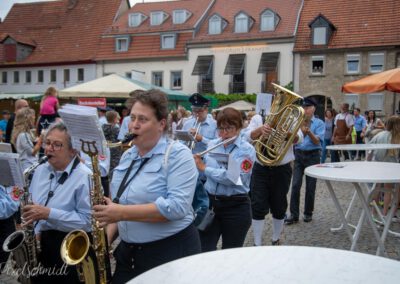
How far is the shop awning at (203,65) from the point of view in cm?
3142

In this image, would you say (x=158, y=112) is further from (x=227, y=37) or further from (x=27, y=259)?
→ (x=227, y=37)

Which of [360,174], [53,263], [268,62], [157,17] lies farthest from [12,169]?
[157,17]

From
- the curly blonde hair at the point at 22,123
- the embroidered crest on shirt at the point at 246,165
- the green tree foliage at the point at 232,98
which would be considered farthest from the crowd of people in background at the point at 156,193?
the green tree foliage at the point at 232,98

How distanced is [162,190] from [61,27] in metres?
39.9

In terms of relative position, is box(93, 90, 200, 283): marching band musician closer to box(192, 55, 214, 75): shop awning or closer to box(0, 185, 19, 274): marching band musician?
box(0, 185, 19, 274): marching band musician

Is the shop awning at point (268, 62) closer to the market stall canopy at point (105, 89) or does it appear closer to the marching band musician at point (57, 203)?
the market stall canopy at point (105, 89)

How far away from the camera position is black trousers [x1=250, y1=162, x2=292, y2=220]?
5353 mm

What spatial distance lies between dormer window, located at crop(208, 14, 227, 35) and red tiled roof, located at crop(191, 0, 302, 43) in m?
0.30

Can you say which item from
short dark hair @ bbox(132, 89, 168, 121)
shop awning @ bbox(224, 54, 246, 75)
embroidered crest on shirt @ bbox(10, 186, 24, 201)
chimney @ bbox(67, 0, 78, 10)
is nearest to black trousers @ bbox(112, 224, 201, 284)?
short dark hair @ bbox(132, 89, 168, 121)

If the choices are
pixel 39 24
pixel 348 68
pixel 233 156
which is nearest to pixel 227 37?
pixel 348 68

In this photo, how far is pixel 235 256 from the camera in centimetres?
204

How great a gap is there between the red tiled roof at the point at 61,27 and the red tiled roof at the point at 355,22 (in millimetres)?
16442

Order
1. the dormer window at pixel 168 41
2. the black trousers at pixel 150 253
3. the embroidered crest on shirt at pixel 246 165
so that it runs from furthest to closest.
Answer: the dormer window at pixel 168 41, the embroidered crest on shirt at pixel 246 165, the black trousers at pixel 150 253

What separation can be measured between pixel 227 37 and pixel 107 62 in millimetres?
10045
